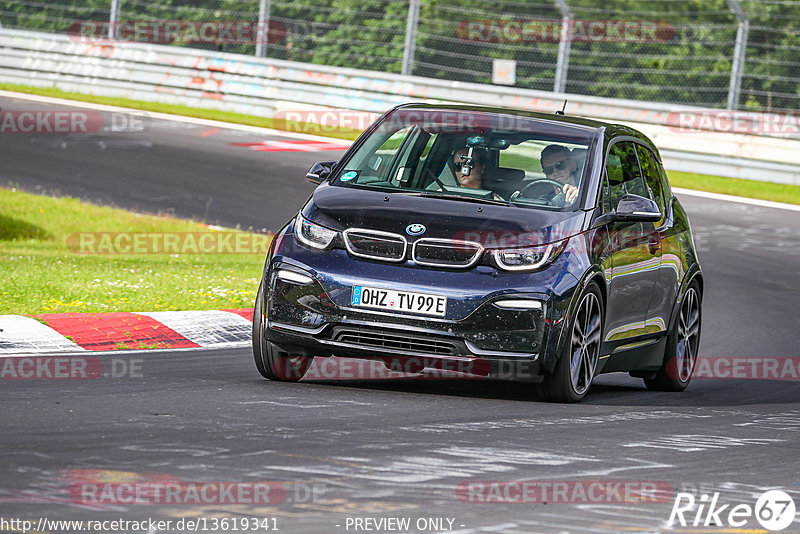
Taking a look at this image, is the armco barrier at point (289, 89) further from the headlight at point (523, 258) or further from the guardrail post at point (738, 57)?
the headlight at point (523, 258)

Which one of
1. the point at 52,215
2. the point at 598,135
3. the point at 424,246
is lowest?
the point at 52,215

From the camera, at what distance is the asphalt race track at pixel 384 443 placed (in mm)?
5344

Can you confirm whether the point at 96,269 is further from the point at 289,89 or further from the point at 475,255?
the point at 289,89

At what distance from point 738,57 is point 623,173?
13.6 metres

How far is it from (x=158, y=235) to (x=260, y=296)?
25.9 feet

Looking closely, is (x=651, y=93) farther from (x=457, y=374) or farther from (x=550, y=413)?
(x=550, y=413)

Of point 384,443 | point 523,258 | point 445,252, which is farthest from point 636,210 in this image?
point 384,443

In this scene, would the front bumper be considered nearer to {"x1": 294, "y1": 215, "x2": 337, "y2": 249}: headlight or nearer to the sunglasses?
{"x1": 294, "y1": 215, "x2": 337, "y2": 249}: headlight

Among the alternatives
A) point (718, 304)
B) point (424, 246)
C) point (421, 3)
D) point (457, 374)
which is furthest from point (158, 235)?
point (421, 3)

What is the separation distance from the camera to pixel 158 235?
52.2ft

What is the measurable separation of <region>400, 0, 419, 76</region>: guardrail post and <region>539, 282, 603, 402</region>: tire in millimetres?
16744

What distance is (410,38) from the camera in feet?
81.5

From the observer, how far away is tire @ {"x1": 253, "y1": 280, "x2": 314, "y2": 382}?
27.1 feet

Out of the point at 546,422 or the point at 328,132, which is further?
the point at 328,132
